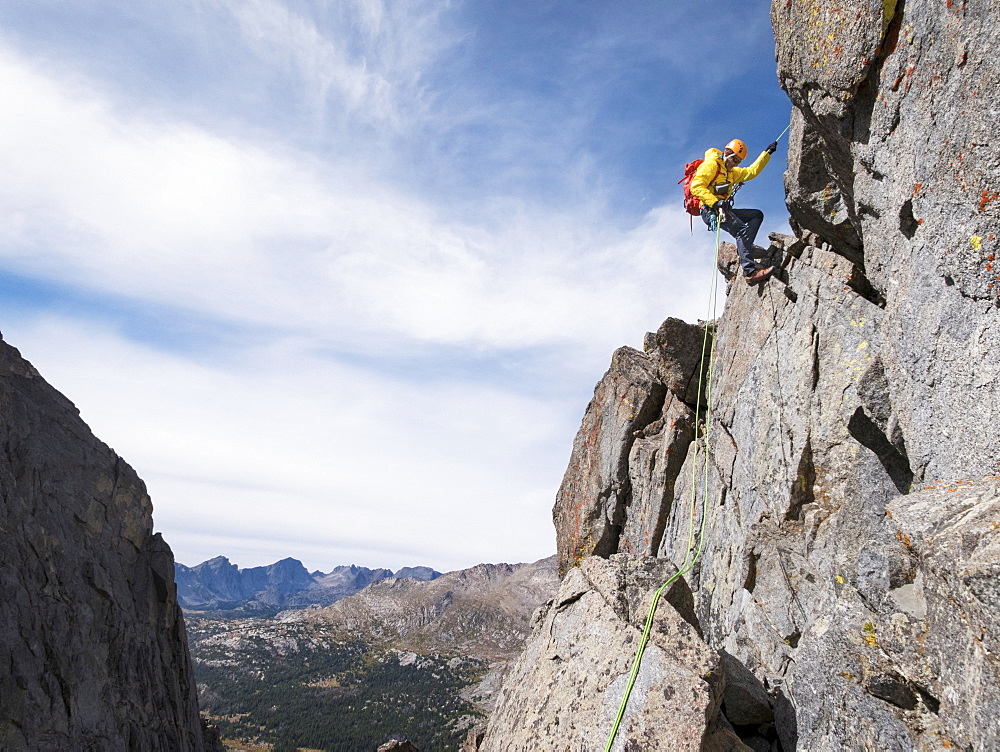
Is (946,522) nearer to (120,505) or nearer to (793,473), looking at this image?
(793,473)

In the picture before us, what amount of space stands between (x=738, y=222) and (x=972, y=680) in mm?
14244

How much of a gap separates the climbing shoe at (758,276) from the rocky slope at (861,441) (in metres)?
0.36

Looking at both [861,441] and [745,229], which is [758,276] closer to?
[745,229]

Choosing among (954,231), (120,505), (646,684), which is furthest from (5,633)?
(954,231)

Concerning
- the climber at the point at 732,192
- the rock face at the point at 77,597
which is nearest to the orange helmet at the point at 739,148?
the climber at the point at 732,192

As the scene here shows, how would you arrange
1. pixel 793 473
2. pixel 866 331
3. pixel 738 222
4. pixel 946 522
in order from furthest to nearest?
pixel 738 222
pixel 793 473
pixel 866 331
pixel 946 522

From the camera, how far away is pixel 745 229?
1756 cm

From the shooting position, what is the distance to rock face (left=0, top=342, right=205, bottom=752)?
99.1 feet

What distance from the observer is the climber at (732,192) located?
17506 mm

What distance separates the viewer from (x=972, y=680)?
6.43 m

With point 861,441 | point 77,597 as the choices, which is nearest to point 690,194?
point 861,441

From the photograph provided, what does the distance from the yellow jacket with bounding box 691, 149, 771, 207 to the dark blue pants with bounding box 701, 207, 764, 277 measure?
2.64 feet

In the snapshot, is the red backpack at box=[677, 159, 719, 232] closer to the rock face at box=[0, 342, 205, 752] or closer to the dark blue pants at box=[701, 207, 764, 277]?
the dark blue pants at box=[701, 207, 764, 277]

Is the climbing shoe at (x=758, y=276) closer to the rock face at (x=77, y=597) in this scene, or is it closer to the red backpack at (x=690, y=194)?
the red backpack at (x=690, y=194)
